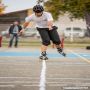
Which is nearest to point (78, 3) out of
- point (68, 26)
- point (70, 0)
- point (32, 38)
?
point (70, 0)

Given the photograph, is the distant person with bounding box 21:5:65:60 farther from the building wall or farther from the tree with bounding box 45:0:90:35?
the building wall

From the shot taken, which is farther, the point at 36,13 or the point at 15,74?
the point at 36,13

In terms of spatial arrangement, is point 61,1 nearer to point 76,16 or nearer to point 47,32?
point 76,16

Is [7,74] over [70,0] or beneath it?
beneath

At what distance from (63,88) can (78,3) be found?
2706 centimetres

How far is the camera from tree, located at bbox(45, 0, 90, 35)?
113 feet

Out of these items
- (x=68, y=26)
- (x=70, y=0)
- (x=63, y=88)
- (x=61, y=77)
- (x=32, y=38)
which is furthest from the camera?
(x=68, y=26)

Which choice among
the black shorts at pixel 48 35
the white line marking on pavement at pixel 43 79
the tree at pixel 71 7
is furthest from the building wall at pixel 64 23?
the white line marking on pavement at pixel 43 79

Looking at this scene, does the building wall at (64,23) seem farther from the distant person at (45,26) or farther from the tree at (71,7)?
the distant person at (45,26)

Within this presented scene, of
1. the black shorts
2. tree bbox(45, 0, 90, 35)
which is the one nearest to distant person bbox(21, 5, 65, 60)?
the black shorts

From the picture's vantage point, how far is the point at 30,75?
36.6 feet

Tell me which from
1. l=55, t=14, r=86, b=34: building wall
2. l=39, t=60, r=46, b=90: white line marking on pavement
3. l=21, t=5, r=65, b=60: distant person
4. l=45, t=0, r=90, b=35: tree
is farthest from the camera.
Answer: l=55, t=14, r=86, b=34: building wall

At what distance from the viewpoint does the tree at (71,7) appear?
113 feet

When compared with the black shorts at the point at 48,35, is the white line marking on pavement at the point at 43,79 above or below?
below
